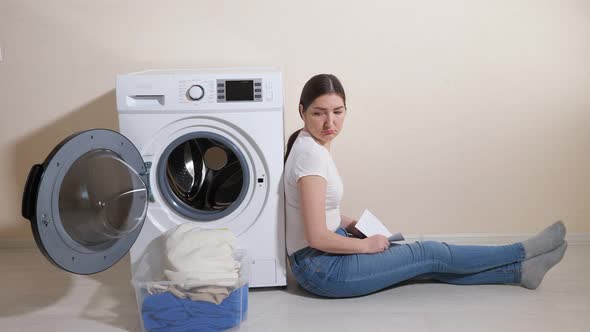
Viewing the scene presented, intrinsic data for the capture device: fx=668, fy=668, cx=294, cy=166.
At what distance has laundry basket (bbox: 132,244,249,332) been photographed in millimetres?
2023

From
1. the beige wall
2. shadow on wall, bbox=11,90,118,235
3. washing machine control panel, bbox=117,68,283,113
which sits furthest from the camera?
shadow on wall, bbox=11,90,118,235

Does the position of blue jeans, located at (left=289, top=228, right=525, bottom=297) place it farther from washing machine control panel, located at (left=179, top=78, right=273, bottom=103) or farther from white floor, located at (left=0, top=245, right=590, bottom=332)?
washing machine control panel, located at (left=179, top=78, right=273, bottom=103)

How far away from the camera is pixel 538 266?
7.54 feet

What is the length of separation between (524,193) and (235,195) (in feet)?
4.37

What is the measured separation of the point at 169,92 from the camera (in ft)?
7.70

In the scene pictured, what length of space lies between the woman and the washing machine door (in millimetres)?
540

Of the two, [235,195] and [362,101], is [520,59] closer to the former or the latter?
[362,101]

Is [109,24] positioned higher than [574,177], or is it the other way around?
[109,24]

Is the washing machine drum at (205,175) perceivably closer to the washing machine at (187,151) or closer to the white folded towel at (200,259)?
the washing machine at (187,151)

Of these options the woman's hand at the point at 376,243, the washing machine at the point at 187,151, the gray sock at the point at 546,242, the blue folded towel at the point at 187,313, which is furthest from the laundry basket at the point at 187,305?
the gray sock at the point at 546,242

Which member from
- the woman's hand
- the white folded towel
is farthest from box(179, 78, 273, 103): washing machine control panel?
the woman's hand

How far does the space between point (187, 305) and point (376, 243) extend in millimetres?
665

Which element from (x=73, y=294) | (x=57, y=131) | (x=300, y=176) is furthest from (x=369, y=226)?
(x=57, y=131)


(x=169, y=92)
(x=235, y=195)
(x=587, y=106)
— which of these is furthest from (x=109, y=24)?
(x=587, y=106)
